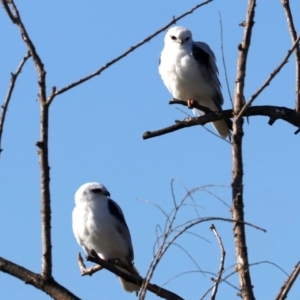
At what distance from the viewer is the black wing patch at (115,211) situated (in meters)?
9.11

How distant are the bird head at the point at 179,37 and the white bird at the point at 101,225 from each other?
1.90m

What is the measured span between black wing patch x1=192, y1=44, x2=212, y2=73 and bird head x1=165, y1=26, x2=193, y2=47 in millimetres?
158

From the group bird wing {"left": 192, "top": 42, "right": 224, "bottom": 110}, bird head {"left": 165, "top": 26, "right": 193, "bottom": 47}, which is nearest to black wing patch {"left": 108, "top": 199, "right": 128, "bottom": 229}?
bird wing {"left": 192, "top": 42, "right": 224, "bottom": 110}

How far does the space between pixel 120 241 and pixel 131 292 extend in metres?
0.58

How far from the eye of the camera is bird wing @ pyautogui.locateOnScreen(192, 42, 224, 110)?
960 cm

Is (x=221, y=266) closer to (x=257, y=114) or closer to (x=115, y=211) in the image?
(x=257, y=114)

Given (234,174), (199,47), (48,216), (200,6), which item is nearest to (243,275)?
(234,174)

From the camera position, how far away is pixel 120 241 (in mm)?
9219

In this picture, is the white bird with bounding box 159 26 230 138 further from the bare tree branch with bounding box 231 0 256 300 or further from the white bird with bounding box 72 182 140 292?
the bare tree branch with bounding box 231 0 256 300

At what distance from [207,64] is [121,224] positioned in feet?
6.85

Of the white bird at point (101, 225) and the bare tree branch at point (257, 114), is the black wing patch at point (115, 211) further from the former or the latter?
the bare tree branch at point (257, 114)

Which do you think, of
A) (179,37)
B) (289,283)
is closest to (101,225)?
(179,37)

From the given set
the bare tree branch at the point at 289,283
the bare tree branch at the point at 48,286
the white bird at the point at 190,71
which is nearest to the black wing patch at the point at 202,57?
the white bird at the point at 190,71

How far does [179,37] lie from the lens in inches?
383
